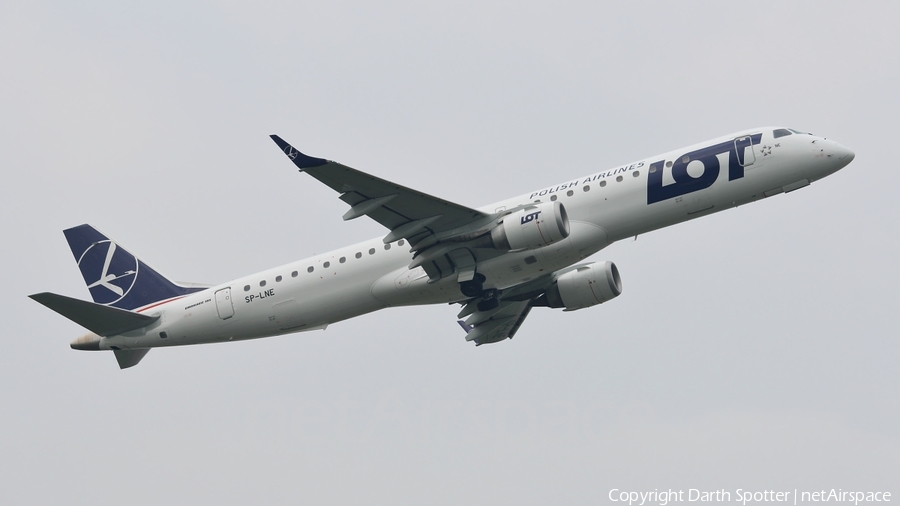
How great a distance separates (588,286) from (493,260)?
626 cm

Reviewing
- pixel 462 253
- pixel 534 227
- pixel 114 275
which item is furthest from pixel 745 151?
pixel 114 275

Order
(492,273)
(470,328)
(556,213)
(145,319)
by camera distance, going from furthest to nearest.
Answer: (470,328) → (145,319) → (492,273) → (556,213)

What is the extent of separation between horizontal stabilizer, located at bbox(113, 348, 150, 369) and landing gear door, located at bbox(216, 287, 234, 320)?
15.5ft

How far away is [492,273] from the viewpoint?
40625mm

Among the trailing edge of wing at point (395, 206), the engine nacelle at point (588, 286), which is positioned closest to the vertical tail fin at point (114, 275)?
the trailing edge of wing at point (395, 206)

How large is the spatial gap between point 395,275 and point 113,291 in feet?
47.3

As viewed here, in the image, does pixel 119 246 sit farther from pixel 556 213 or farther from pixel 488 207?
pixel 556 213

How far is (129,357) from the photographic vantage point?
45656mm

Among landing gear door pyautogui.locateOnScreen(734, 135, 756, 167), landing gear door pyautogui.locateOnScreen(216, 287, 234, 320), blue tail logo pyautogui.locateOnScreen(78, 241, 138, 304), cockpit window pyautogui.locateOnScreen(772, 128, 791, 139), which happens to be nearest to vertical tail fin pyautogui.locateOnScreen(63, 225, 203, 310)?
blue tail logo pyautogui.locateOnScreen(78, 241, 138, 304)

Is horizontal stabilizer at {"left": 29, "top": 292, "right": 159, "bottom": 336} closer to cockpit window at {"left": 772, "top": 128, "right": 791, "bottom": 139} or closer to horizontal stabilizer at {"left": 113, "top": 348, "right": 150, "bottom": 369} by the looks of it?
horizontal stabilizer at {"left": 113, "top": 348, "right": 150, "bottom": 369}

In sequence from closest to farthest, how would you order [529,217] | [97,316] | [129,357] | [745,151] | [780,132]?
[529,217]
[745,151]
[780,132]
[97,316]
[129,357]

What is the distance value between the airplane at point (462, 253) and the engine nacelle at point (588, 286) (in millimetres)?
54

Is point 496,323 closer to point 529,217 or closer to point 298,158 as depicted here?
point 529,217

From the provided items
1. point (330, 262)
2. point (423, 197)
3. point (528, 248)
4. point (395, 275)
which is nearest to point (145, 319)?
point (330, 262)
